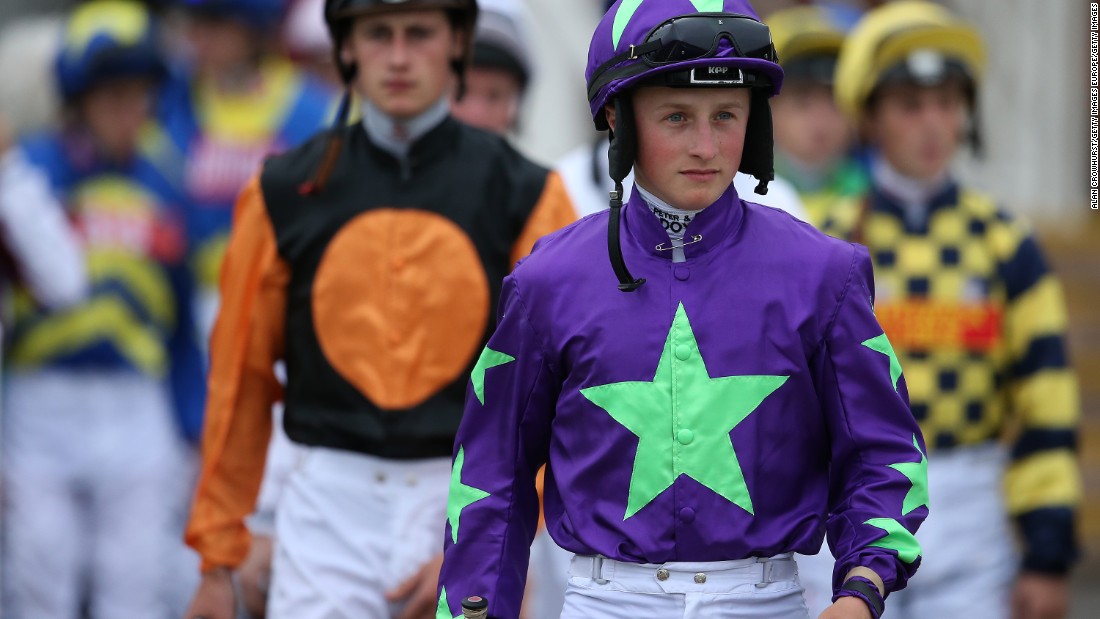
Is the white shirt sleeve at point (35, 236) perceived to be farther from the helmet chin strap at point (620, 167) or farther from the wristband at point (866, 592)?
the wristband at point (866, 592)

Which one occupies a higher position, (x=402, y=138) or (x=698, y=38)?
(x=698, y=38)

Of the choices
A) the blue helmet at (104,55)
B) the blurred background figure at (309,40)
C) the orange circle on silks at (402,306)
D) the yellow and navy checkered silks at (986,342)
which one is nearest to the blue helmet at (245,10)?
the blue helmet at (104,55)

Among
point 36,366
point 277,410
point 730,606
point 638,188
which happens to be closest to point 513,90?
point 277,410

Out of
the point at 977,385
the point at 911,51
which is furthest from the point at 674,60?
the point at 911,51

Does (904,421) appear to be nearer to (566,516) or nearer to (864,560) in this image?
(864,560)

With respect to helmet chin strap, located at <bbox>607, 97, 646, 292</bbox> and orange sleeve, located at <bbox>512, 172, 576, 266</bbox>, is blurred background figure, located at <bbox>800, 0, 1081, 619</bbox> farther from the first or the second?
helmet chin strap, located at <bbox>607, 97, 646, 292</bbox>

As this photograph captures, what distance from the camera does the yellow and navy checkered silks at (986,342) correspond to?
638 centimetres

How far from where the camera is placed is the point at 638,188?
417 cm

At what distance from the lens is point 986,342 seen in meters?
6.43

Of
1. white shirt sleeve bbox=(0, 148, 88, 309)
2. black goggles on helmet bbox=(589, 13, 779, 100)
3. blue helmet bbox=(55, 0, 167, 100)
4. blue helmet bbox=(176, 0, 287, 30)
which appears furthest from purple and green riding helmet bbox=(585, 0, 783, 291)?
blue helmet bbox=(176, 0, 287, 30)

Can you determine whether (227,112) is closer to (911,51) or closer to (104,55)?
(104,55)

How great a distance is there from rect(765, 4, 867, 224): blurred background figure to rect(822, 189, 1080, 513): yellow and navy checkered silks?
6.94ft

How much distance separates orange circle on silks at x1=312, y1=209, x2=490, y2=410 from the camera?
17.1ft

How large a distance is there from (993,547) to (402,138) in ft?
7.94
